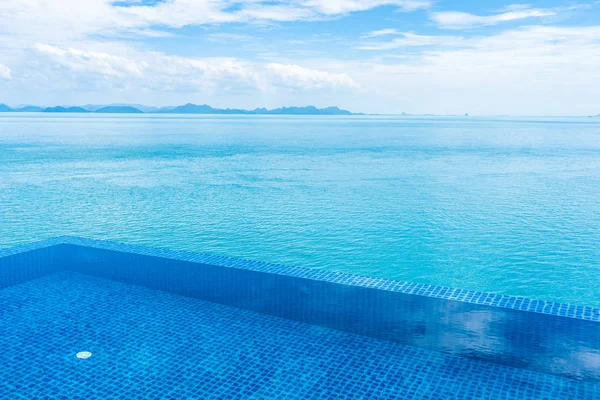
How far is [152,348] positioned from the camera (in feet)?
18.1

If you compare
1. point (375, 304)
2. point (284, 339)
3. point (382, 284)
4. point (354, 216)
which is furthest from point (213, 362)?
point (354, 216)

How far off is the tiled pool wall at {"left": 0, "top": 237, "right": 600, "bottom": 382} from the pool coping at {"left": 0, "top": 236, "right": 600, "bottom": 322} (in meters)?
0.01

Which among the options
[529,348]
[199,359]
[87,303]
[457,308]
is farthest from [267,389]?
[87,303]

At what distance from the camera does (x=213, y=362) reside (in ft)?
17.3

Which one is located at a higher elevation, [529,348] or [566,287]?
[529,348]

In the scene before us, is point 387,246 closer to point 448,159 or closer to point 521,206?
point 521,206

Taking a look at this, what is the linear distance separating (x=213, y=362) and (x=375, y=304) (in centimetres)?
195

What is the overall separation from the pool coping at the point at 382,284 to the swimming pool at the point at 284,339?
0.09 feet

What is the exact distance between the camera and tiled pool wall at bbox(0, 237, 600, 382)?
5012 mm

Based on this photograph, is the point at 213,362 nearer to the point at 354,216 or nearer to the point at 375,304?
the point at 375,304

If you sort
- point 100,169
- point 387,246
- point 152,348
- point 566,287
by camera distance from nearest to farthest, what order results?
point 152,348 → point 566,287 → point 387,246 → point 100,169

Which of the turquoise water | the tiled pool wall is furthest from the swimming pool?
the turquoise water

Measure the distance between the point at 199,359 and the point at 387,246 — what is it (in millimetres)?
8425

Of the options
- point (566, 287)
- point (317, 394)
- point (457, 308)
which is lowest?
point (566, 287)
